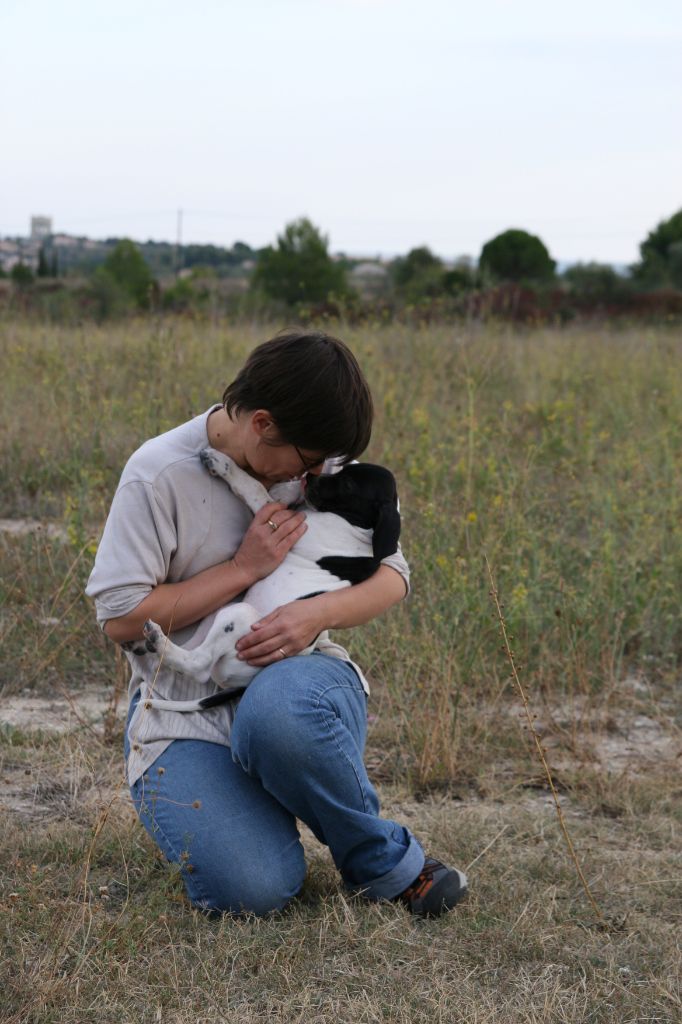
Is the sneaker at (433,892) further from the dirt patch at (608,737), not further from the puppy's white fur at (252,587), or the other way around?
the dirt patch at (608,737)

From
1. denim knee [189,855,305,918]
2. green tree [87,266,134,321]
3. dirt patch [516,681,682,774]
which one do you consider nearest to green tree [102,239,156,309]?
green tree [87,266,134,321]

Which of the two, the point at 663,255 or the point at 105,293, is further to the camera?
the point at 663,255

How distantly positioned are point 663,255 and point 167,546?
25913 mm

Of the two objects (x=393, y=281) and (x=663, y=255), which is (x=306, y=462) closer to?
(x=393, y=281)

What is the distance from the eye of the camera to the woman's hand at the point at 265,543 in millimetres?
2549

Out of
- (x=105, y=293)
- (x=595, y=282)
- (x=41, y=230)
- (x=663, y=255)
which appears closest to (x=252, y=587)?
(x=105, y=293)

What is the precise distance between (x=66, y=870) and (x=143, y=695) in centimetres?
47

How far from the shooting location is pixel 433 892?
2525 millimetres

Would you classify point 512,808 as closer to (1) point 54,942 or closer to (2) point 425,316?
(1) point 54,942

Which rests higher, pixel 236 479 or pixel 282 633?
pixel 236 479

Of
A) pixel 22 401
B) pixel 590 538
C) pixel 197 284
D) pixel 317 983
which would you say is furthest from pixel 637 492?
pixel 197 284

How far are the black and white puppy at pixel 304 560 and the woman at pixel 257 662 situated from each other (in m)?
0.03

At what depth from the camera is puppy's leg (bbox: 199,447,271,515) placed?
2.55 m

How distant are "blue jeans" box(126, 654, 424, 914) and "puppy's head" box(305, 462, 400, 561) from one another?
33 cm
